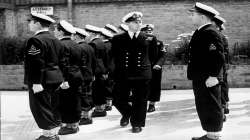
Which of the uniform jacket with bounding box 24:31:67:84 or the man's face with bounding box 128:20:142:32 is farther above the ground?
the man's face with bounding box 128:20:142:32

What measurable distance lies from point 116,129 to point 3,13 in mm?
9625

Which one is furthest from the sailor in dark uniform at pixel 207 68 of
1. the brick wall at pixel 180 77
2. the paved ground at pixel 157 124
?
the brick wall at pixel 180 77

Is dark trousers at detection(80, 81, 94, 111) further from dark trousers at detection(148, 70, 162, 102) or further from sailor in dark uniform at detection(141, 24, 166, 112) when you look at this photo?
dark trousers at detection(148, 70, 162, 102)

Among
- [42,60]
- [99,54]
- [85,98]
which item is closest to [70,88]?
[85,98]

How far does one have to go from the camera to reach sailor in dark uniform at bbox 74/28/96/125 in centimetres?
794

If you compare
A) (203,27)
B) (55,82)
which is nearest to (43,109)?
(55,82)

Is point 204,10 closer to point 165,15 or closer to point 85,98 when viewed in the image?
point 85,98

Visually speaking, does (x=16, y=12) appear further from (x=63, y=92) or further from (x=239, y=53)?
(x=63, y=92)

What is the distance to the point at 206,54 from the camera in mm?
6168

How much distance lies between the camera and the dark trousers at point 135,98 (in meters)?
7.42

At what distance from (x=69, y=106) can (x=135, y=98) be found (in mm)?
1097

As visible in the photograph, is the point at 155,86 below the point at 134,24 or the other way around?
below

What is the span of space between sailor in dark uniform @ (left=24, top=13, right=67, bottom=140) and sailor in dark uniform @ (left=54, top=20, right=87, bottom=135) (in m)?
0.65

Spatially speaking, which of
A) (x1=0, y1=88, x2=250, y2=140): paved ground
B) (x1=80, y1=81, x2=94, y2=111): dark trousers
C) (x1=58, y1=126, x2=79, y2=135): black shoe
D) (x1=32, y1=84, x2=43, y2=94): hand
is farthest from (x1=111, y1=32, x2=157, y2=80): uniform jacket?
(x1=32, y1=84, x2=43, y2=94): hand
